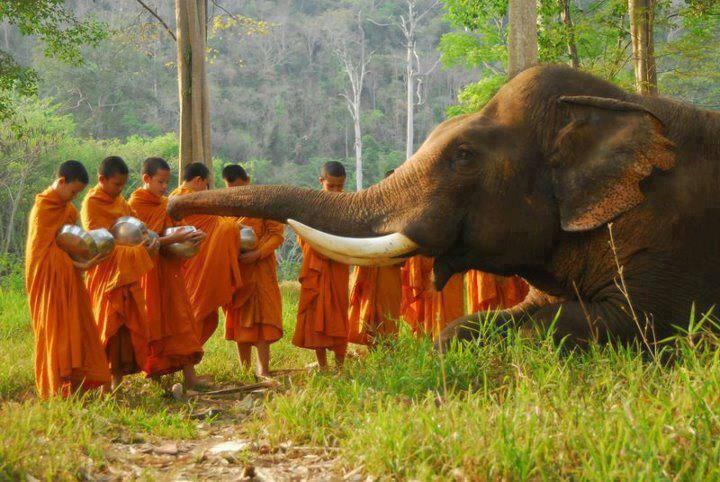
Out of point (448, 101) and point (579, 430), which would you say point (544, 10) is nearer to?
point (579, 430)

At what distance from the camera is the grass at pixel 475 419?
3387mm

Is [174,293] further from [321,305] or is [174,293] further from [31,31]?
[31,31]

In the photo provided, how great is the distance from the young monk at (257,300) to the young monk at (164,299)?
2.18 ft

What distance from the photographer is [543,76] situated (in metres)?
5.93

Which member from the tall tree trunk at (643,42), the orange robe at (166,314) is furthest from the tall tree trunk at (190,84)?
the tall tree trunk at (643,42)

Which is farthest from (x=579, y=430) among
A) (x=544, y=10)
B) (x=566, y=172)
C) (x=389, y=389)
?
(x=544, y=10)

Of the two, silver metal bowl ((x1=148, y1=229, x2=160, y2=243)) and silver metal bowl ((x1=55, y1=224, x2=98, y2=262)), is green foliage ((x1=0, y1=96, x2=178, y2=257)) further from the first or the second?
silver metal bowl ((x1=55, y1=224, x2=98, y2=262))

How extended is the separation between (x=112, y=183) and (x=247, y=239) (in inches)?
56.1

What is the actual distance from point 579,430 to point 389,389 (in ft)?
5.47

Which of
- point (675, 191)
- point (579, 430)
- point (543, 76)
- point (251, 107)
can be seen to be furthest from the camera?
point (251, 107)

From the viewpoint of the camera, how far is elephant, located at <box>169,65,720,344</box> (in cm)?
550

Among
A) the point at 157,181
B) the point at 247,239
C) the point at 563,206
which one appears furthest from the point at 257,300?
the point at 563,206

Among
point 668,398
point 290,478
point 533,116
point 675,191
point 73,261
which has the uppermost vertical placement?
point 533,116

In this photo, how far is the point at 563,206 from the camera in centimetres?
563
